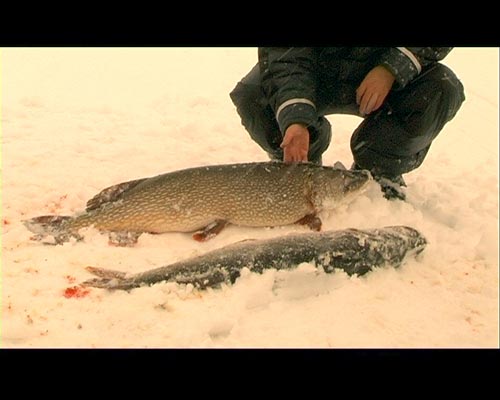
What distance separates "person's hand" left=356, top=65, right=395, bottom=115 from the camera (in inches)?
142

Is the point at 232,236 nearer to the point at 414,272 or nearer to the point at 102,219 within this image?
the point at 102,219

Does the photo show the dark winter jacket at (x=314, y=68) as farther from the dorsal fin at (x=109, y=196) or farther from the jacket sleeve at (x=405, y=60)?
the dorsal fin at (x=109, y=196)

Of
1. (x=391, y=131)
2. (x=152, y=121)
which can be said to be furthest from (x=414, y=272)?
(x=152, y=121)

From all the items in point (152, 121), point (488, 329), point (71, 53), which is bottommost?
point (488, 329)

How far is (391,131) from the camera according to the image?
384cm

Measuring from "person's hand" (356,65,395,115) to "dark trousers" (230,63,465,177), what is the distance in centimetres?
20

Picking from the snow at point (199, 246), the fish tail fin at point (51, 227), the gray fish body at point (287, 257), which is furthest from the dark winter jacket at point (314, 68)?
the fish tail fin at point (51, 227)

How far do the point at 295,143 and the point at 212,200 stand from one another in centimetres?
66

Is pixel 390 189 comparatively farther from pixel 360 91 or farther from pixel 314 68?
pixel 314 68

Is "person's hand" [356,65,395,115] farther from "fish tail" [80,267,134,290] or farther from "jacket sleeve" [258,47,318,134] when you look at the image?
"fish tail" [80,267,134,290]

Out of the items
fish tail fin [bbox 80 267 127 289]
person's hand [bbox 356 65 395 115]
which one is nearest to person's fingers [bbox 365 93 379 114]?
person's hand [bbox 356 65 395 115]
